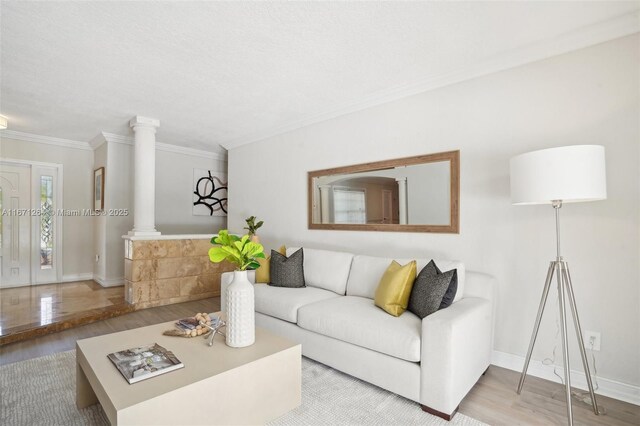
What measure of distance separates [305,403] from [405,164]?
227cm

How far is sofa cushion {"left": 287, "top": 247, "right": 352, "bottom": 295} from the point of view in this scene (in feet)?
10.1

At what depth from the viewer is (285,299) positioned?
2783 millimetres

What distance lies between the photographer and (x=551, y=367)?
2342mm

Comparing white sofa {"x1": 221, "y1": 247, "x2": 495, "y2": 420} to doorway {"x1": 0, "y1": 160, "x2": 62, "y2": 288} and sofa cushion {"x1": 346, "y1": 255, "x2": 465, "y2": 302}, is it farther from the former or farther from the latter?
doorway {"x1": 0, "y1": 160, "x2": 62, "y2": 288}

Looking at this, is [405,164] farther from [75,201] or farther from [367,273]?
[75,201]

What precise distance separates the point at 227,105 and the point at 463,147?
2.65m

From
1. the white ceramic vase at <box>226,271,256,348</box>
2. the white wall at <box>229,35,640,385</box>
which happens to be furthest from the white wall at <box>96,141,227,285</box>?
the white ceramic vase at <box>226,271,256,348</box>

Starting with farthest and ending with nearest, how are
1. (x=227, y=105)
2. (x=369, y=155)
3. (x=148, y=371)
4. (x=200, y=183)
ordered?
(x=200, y=183) < (x=227, y=105) < (x=369, y=155) < (x=148, y=371)

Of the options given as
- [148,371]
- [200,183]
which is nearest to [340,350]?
[148,371]

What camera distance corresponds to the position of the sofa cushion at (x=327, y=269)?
121 inches

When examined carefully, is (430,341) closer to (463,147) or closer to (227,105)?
(463,147)

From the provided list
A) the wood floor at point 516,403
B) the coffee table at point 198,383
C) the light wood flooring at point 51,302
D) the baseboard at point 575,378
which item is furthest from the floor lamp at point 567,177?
the light wood flooring at point 51,302

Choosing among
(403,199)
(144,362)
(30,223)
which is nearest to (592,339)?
(403,199)

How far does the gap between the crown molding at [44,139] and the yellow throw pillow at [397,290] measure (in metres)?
5.80
